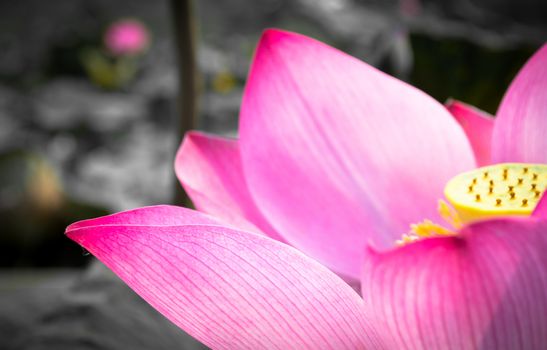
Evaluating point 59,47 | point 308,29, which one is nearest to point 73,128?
point 308,29

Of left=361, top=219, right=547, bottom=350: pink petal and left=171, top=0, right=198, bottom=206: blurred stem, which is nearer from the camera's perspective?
left=361, top=219, right=547, bottom=350: pink petal

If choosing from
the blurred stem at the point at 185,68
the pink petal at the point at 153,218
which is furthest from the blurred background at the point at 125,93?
the pink petal at the point at 153,218

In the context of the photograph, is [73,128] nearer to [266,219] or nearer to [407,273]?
[266,219]

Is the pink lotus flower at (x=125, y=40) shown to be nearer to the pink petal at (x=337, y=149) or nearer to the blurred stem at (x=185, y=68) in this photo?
the blurred stem at (x=185, y=68)

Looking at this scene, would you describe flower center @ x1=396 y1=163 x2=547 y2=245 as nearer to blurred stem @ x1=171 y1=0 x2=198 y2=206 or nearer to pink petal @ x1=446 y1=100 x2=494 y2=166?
pink petal @ x1=446 y1=100 x2=494 y2=166

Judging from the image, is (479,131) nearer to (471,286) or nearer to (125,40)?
(471,286)

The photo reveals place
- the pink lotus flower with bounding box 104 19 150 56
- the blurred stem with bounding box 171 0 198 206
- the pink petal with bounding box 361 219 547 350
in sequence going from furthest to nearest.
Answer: the pink lotus flower with bounding box 104 19 150 56
the blurred stem with bounding box 171 0 198 206
the pink petal with bounding box 361 219 547 350

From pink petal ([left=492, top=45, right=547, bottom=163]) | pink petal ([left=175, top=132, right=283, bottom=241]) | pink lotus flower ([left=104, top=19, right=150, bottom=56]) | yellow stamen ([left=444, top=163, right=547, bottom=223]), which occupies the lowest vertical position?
pink lotus flower ([left=104, top=19, right=150, bottom=56])

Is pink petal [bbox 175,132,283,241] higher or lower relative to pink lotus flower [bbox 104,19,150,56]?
higher

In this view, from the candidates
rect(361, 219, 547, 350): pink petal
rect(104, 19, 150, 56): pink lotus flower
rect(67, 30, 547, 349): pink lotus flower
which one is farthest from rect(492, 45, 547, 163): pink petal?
rect(104, 19, 150, 56): pink lotus flower
